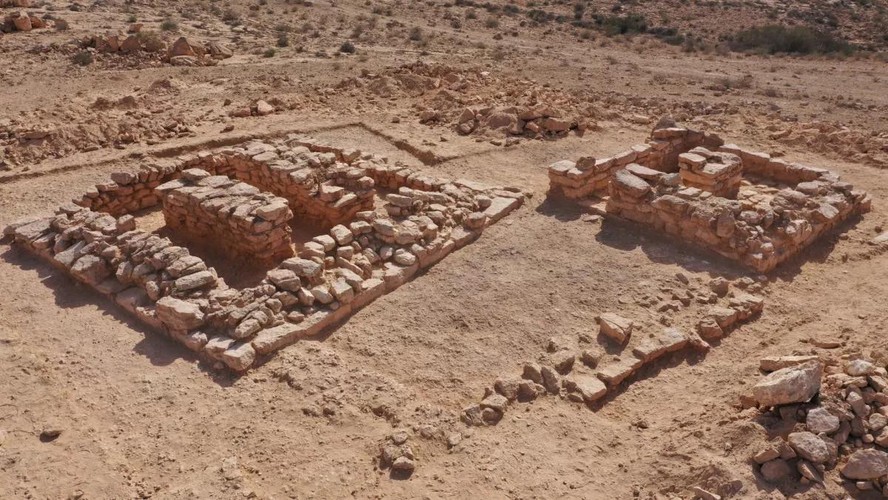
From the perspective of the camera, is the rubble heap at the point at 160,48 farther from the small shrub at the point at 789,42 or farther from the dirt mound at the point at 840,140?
the small shrub at the point at 789,42

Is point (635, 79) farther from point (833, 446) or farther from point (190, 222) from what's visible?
point (833, 446)

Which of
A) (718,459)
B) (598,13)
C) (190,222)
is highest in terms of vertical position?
(718,459)

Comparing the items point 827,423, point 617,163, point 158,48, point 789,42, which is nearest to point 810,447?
point 827,423

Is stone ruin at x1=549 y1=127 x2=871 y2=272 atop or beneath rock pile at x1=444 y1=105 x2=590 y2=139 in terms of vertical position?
atop

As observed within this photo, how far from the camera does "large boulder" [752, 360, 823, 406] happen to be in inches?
239

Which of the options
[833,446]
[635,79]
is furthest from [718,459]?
[635,79]

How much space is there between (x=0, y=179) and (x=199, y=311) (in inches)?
283

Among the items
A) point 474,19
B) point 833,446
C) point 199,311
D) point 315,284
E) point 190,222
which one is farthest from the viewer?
point 474,19

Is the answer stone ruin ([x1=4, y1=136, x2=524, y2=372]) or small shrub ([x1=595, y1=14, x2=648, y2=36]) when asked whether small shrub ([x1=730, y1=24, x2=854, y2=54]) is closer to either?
small shrub ([x1=595, y1=14, x2=648, y2=36])

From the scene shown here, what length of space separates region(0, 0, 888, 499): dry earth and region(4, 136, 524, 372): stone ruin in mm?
275

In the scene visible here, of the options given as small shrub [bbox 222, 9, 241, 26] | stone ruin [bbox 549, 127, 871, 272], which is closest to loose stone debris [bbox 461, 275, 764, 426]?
stone ruin [bbox 549, 127, 871, 272]

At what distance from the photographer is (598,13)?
34.0 meters

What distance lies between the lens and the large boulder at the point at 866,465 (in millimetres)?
5426

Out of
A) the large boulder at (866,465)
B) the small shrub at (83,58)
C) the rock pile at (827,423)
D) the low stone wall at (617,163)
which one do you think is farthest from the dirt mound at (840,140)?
the small shrub at (83,58)
